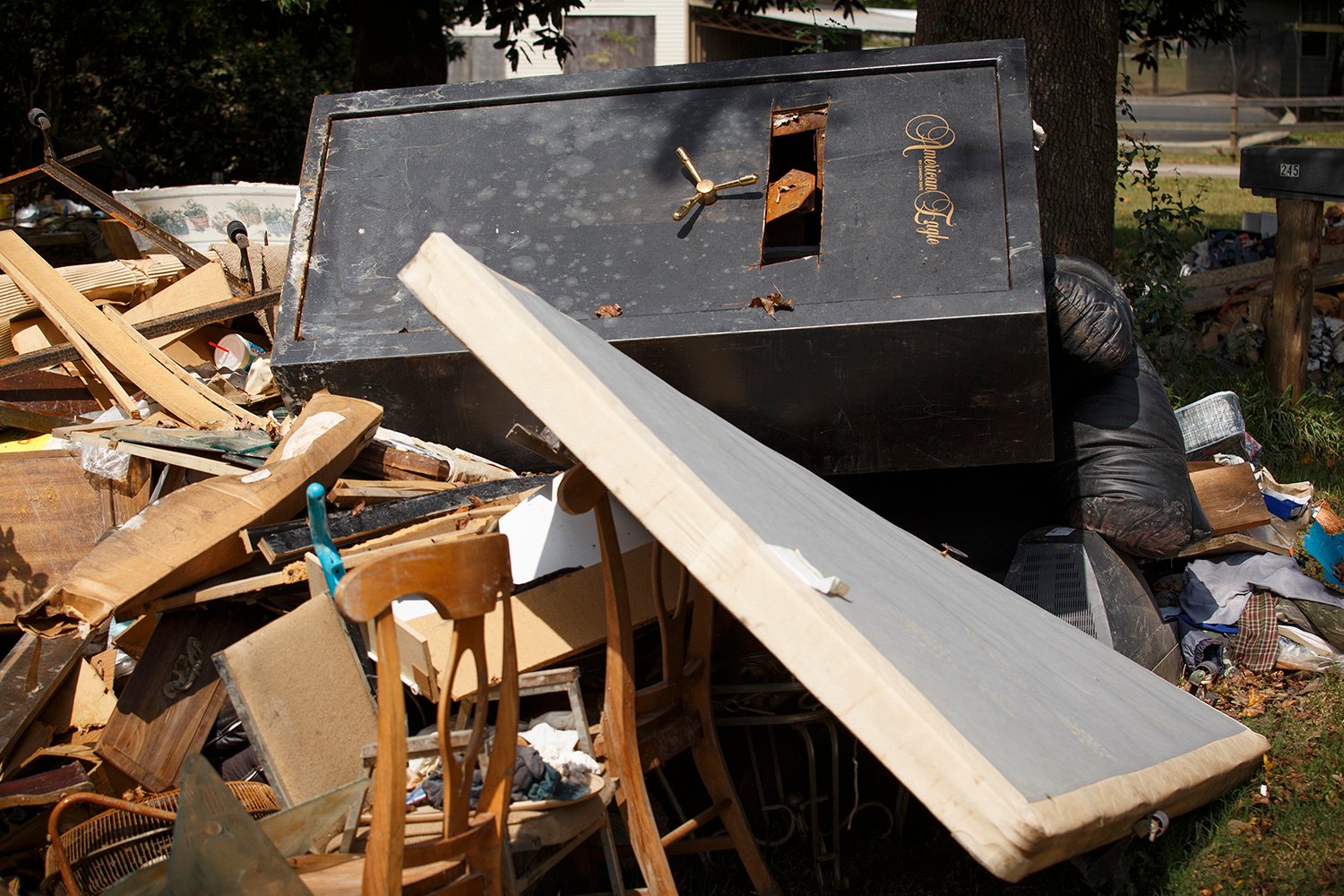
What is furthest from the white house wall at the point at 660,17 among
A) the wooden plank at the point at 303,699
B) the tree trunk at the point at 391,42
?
the wooden plank at the point at 303,699

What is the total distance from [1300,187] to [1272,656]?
Answer: 2.60 m

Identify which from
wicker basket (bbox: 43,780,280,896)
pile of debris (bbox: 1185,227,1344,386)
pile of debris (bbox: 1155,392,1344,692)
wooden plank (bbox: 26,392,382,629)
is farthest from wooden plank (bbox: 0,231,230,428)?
pile of debris (bbox: 1185,227,1344,386)

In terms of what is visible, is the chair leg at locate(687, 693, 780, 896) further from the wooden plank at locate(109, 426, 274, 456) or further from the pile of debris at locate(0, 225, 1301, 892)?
the wooden plank at locate(109, 426, 274, 456)

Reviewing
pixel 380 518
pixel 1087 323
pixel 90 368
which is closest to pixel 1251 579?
pixel 1087 323

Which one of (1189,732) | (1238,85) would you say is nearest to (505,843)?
(1189,732)

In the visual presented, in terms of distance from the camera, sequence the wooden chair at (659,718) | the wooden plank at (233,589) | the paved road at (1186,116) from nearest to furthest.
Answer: the wooden chair at (659,718), the wooden plank at (233,589), the paved road at (1186,116)

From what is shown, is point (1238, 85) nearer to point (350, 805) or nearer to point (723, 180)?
point (723, 180)

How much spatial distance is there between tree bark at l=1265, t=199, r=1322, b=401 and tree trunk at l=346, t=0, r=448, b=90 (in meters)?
4.84

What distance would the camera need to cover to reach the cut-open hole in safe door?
347cm

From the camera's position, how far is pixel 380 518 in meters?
3.00

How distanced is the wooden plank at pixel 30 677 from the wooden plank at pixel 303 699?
0.69 m

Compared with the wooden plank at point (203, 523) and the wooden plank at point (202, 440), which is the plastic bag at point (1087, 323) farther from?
the wooden plank at point (202, 440)

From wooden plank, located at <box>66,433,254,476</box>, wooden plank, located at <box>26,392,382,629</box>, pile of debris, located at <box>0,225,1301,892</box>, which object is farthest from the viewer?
wooden plank, located at <box>66,433,254,476</box>

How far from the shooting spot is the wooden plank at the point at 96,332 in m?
3.54
